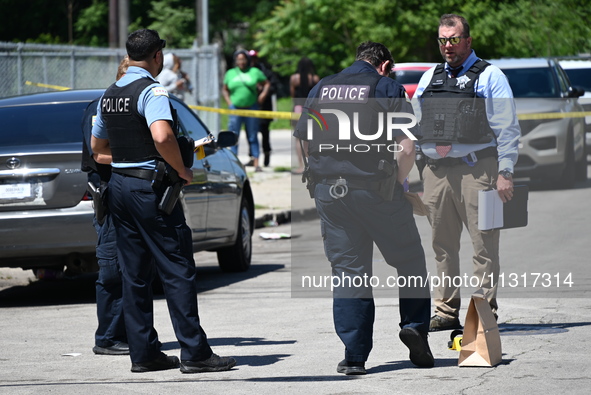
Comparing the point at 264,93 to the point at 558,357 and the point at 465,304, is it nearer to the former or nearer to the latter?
the point at 465,304

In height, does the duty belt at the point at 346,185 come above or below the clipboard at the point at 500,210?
above

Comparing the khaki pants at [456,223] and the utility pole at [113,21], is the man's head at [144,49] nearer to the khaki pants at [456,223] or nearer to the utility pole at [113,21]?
the khaki pants at [456,223]

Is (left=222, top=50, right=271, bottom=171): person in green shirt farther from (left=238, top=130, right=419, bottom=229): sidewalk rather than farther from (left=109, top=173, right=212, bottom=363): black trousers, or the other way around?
(left=109, top=173, right=212, bottom=363): black trousers

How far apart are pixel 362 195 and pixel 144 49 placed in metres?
1.48

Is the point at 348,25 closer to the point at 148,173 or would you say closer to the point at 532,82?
the point at 532,82

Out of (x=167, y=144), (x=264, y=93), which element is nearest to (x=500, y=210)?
(x=167, y=144)

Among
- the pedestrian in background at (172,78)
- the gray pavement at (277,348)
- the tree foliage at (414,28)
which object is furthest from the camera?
the pedestrian in background at (172,78)

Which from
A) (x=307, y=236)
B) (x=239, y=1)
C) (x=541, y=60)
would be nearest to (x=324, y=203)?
(x=307, y=236)

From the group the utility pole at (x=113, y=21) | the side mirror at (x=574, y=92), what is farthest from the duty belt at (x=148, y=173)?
the utility pole at (x=113, y=21)

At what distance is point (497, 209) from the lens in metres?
6.76

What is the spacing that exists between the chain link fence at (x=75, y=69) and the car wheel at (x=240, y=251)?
6.16 meters

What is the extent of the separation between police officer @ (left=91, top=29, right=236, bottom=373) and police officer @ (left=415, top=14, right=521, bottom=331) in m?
1.74

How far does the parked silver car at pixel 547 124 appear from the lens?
14383 mm

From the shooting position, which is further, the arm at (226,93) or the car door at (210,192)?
the arm at (226,93)
